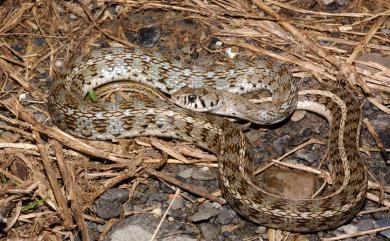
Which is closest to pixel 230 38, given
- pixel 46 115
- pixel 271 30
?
pixel 271 30

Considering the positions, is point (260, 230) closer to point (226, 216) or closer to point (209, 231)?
point (226, 216)

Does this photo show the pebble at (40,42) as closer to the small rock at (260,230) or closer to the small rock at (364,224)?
the small rock at (260,230)

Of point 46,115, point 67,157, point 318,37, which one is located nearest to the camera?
point 67,157

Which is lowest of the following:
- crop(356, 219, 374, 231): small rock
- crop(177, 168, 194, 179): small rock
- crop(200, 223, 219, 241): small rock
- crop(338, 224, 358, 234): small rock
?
crop(200, 223, 219, 241): small rock

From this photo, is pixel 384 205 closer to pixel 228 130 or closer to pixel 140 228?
pixel 228 130

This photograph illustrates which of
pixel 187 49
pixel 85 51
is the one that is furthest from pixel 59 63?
pixel 187 49

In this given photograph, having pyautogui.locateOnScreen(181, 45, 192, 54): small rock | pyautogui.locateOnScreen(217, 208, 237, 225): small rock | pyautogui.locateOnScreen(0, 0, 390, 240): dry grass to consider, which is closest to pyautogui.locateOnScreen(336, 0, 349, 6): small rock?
pyautogui.locateOnScreen(0, 0, 390, 240): dry grass

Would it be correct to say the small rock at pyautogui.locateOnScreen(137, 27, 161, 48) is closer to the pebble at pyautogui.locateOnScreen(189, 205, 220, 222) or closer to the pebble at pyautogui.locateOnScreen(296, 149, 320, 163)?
the pebble at pyautogui.locateOnScreen(296, 149, 320, 163)
